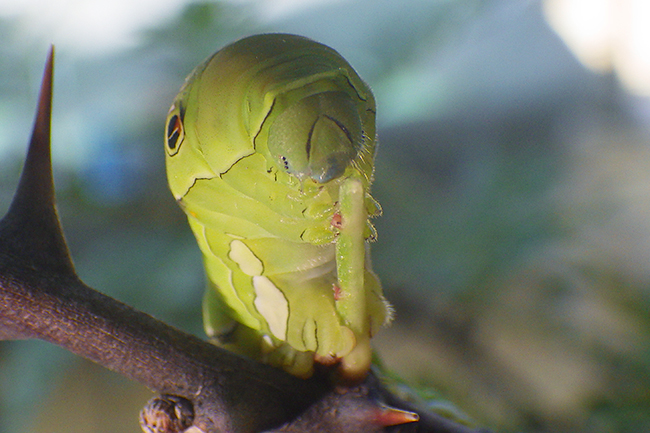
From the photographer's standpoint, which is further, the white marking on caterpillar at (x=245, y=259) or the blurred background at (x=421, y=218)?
the blurred background at (x=421, y=218)

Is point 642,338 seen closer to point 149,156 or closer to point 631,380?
point 631,380

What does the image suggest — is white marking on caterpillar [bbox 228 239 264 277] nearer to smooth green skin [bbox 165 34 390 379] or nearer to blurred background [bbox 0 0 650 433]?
smooth green skin [bbox 165 34 390 379]

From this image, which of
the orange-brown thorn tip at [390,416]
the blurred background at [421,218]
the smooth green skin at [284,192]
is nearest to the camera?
the smooth green skin at [284,192]

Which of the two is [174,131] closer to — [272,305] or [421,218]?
[272,305]

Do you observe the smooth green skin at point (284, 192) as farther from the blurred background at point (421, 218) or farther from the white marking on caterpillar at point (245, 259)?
the blurred background at point (421, 218)

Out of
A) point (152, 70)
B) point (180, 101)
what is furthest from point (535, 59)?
point (180, 101)

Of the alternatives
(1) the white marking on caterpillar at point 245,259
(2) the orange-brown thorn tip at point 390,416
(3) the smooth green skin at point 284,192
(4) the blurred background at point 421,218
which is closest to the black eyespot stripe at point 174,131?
(3) the smooth green skin at point 284,192

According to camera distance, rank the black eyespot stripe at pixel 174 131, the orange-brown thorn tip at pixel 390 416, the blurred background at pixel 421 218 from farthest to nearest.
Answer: the blurred background at pixel 421 218
the black eyespot stripe at pixel 174 131
the orange-brown thorn tip at pixel 390 416
